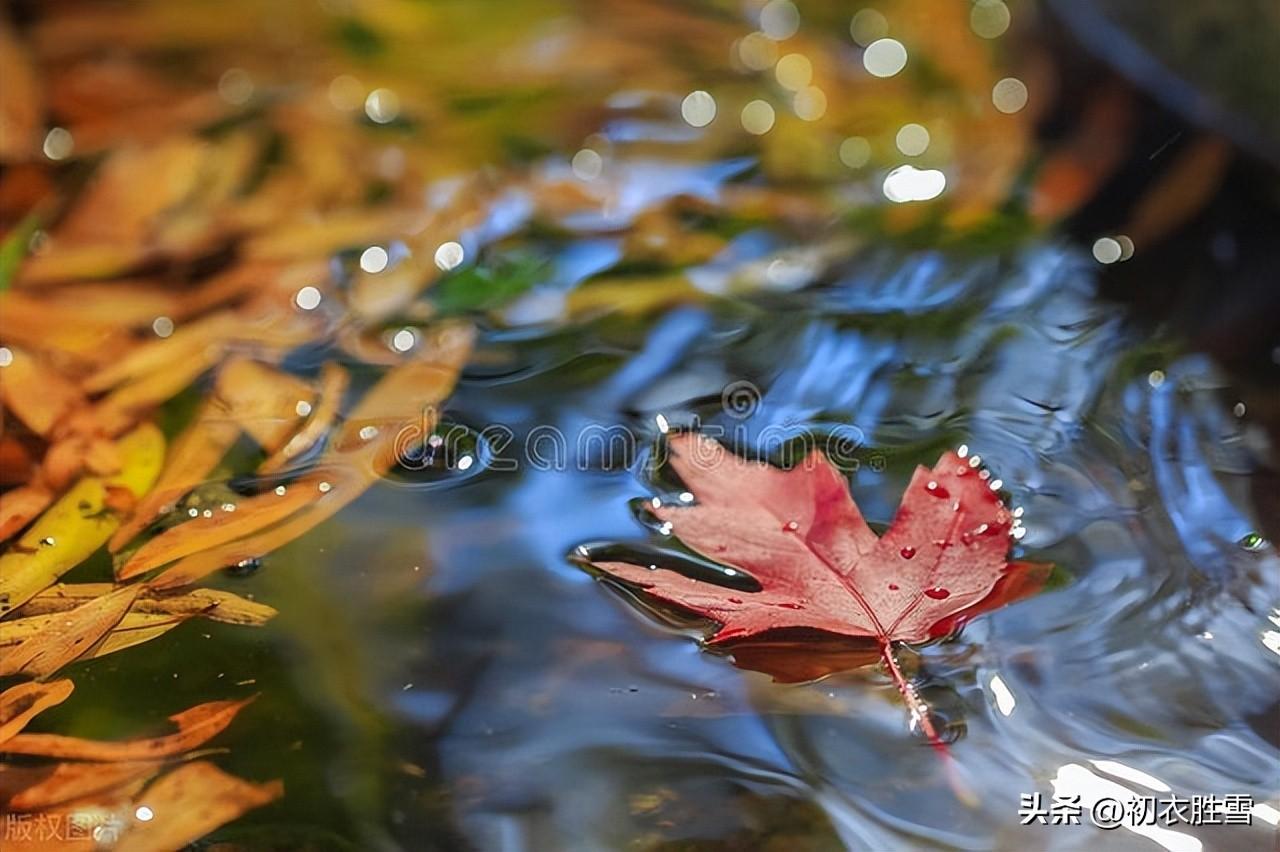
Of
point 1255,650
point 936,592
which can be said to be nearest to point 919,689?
point 936,592

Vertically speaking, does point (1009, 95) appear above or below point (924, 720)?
above

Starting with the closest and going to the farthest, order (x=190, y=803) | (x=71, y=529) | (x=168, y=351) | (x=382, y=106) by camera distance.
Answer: (x=190, y=803)
(x=71, y=529)
(x=168, y=351)
(x=382, y=106)

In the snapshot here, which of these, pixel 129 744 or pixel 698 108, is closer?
pixel 129 744

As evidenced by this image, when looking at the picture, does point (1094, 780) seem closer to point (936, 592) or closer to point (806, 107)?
point (936, 592)

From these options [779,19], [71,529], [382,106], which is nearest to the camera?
[71,529]

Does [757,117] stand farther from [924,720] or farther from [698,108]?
[924,720]

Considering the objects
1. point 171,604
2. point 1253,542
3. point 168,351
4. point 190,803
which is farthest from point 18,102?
point 1253,542

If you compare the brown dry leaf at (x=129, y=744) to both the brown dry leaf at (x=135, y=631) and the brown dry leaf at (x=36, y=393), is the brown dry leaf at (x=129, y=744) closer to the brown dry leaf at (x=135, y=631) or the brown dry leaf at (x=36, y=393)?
the brown dry leaf at (x=135, y=631)
